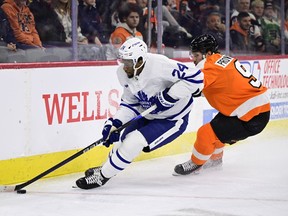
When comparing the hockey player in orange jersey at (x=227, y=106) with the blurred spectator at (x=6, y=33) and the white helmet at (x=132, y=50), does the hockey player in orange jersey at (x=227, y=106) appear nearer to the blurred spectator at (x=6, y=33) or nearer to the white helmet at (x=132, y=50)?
the white helmet at (x=132, y=50)

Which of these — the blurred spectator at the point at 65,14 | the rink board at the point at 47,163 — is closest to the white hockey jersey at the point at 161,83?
the rink board at the point at 47,163

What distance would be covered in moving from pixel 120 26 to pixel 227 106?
1554 mm

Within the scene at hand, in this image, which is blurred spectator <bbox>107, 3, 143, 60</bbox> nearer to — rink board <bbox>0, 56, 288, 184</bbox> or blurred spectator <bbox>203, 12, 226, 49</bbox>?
rink board <bbox>0, 56, 288, 184</bbox>

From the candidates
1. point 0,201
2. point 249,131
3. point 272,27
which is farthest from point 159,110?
point 272,27

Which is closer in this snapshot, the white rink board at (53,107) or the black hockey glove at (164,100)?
the black hockey glove at (164,100)

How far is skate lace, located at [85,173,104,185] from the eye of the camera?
15.3 feet

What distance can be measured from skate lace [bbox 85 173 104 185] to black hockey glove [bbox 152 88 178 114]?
0.56m

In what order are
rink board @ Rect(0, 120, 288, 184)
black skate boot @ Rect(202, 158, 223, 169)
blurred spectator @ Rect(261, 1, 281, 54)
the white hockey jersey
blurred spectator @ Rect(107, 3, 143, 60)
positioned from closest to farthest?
the white hockey jersey, rink board @ Rect(0, 120, 288, 184), black skate boot @ Rect(202, 158, 223, 169), blurred spectator @ Rect(107, 3, 143, 60), blurred spectator @ Rect(261, 1, 281, 54)

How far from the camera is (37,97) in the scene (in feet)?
16.4

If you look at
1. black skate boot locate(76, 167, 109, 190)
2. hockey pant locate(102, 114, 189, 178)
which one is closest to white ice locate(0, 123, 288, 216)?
black skate boot locate(76, 167, 109, 190)

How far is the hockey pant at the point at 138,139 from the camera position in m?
4.64

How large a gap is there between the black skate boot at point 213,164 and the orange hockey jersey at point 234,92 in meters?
0.42

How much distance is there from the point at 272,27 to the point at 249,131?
135 inches

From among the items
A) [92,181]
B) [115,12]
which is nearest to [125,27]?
[115,12]
